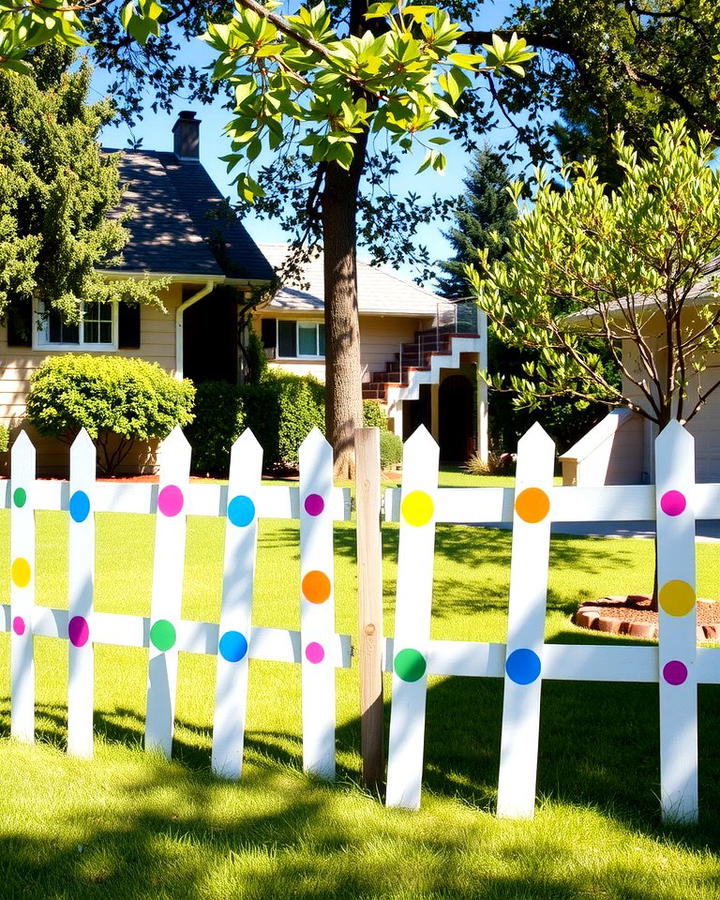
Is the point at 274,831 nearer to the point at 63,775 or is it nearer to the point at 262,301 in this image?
the point at 63,775

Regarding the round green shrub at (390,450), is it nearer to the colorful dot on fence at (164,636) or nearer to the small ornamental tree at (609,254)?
the small ornamental tree at (609,254)

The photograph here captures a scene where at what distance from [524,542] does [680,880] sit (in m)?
1.19

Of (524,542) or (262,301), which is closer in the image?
(524,542)

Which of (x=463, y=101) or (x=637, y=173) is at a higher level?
(x=463, y=101)

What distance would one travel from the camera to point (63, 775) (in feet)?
12.8

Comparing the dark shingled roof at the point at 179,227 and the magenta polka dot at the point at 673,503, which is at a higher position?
the dark shingled roof at the point at 179,227

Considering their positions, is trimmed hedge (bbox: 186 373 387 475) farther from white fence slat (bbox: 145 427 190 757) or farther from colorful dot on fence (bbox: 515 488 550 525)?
colorful dot on fence (bbox: 515 488 550 525)

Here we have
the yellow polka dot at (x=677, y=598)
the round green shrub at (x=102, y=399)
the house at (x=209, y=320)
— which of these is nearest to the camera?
the yellow polka dot at (x=677, y=598)

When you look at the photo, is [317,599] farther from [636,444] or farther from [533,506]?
[636,444]

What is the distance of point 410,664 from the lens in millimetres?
3604

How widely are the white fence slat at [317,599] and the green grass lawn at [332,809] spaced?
0.69 feet

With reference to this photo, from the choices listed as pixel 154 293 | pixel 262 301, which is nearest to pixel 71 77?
pixel 154 293

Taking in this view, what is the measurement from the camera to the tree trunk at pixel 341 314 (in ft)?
54.3

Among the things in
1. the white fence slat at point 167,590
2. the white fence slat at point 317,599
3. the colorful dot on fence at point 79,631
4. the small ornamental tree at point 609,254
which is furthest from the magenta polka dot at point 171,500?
the small ornamental tree at point 609,254
